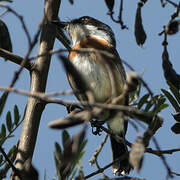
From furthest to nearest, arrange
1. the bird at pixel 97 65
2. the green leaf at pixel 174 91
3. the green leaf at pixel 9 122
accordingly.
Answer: the bird at pixel 97 65
the green leaf at pixel 9 122
the green leaf at pixel 174 91

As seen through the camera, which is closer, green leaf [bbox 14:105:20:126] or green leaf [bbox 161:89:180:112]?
green leaf [bbox 161:89:180:112]

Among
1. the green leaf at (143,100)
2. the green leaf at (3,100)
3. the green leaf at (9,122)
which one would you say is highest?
the green leaf at (143,100)

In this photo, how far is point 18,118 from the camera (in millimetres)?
2600

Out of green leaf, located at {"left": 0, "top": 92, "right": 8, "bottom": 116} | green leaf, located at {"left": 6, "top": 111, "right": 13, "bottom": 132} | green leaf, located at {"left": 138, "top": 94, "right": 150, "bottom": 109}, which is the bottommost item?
green leaf, located at {"left": 6, "top": 111, "right": 13, "bottom": 132}

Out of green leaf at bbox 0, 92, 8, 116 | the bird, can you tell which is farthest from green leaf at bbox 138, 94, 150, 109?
green leaf at bbox 0, 92, 8, 116

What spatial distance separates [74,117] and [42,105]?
1.41 metres

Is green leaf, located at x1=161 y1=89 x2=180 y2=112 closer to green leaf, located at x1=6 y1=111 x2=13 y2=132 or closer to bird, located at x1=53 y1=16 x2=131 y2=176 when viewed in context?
bird, located at x1=53 y1=16 x2=131 y2=176

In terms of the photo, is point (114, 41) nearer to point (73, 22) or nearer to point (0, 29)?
point (73, 22)

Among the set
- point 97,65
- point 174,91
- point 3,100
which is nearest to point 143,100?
point 174,91

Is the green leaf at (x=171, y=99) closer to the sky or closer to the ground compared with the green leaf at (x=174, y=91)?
closer to the ground

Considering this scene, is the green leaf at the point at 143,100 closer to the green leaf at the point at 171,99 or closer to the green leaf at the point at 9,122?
the green leaf at the point at 171,99

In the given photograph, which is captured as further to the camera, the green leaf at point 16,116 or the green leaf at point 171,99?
the green leaf at point 16,116

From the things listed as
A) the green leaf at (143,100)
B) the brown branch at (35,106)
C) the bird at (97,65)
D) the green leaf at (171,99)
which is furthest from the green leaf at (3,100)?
the green leaf at (171,99)

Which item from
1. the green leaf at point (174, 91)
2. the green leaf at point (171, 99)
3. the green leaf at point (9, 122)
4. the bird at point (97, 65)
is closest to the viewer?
the green leaf at point (174, 91)
